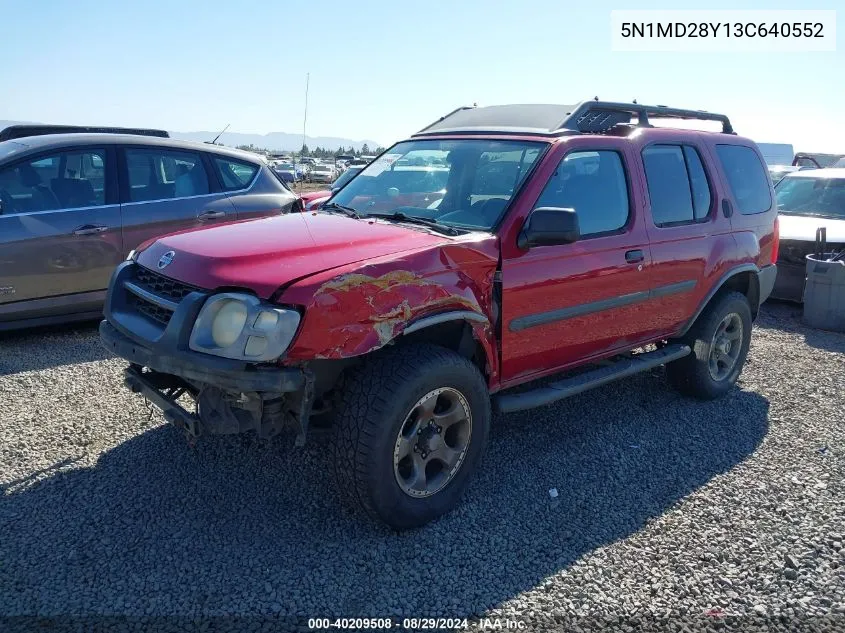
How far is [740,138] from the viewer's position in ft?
18.1

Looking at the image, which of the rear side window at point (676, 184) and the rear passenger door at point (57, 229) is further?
the rear passenger door at point (57, 229)

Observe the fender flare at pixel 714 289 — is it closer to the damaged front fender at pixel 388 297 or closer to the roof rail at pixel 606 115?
the roof rail at pixel 606 115

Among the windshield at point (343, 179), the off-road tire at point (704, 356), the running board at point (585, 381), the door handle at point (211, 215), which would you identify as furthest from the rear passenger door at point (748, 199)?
the door handle at point (211, 215)

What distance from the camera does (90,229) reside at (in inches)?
233

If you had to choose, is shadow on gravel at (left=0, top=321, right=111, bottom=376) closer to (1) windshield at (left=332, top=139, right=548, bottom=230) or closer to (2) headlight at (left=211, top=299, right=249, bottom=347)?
(1) windshield at (left=332, top=139, right=548, bottom=230)

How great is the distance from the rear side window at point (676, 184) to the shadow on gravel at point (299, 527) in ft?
4.88

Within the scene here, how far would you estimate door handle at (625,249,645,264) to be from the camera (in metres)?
4.23

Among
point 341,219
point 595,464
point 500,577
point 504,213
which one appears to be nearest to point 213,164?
point 341,219

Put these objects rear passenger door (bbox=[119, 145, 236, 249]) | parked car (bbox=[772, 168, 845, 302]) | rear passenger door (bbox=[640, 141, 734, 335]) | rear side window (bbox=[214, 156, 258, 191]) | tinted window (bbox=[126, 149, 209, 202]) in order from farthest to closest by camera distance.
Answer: parked car (bbox=[772, 168, 845, 302])
rear side window (bbox=[214, 156, 258, 191])
tinted window (bbox=[126, 149, 209, 202])
rear passenger door (bbox=[119, 145, 236, 249])
rear passenger door (bbox=[640, 141, 734, 335])

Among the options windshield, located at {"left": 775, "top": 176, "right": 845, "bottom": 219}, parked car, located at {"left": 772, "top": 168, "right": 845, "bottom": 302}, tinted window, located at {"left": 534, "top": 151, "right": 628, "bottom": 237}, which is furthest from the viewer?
windshield, located at {"left": 775, "top": 176, "right": 845, "bottom": 219}

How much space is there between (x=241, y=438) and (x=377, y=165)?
2003 mm

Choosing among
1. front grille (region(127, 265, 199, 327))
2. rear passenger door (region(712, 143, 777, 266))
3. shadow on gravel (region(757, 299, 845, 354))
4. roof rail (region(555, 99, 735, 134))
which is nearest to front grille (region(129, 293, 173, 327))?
front grille (region(127, 265, 199, 327))

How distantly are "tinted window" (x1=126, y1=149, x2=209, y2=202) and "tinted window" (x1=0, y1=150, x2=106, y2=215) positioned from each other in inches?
10.9

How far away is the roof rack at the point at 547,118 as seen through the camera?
425cm
